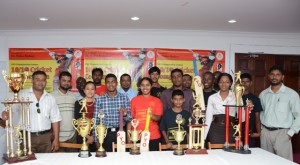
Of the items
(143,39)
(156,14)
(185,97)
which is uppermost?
(156,14)

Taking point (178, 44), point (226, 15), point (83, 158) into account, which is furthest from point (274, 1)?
point (83, 158)

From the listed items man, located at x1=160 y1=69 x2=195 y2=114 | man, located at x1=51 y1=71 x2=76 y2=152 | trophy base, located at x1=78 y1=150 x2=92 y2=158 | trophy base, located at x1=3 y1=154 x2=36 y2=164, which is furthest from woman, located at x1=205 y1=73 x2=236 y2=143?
trophy base, located at x1=3 y1=154 x2=36 y2=164

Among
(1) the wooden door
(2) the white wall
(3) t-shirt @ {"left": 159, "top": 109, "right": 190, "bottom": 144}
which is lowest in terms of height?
(3) t-shirt @ {"left": 159, "top": 109, "right": 190, "bottom": 144}

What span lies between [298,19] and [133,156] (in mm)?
3087

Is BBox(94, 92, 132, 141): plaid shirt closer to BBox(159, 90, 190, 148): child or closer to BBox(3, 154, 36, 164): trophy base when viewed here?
BBox(159, 90, 190, 148): child

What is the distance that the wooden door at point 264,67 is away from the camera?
5129 millimetres

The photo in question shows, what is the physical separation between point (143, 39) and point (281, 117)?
103 inches

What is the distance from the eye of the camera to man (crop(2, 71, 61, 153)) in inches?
114

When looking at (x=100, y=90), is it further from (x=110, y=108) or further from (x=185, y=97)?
(x=185, y=97)

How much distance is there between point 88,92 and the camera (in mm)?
3043

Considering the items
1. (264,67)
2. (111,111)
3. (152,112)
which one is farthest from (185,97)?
(264,67)

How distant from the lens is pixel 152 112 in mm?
3133

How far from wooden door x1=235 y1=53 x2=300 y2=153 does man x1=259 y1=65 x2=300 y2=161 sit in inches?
71.0

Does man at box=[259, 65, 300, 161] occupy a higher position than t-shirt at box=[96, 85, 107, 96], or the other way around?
t-shirt at box=[96, 85, 107, 96]
